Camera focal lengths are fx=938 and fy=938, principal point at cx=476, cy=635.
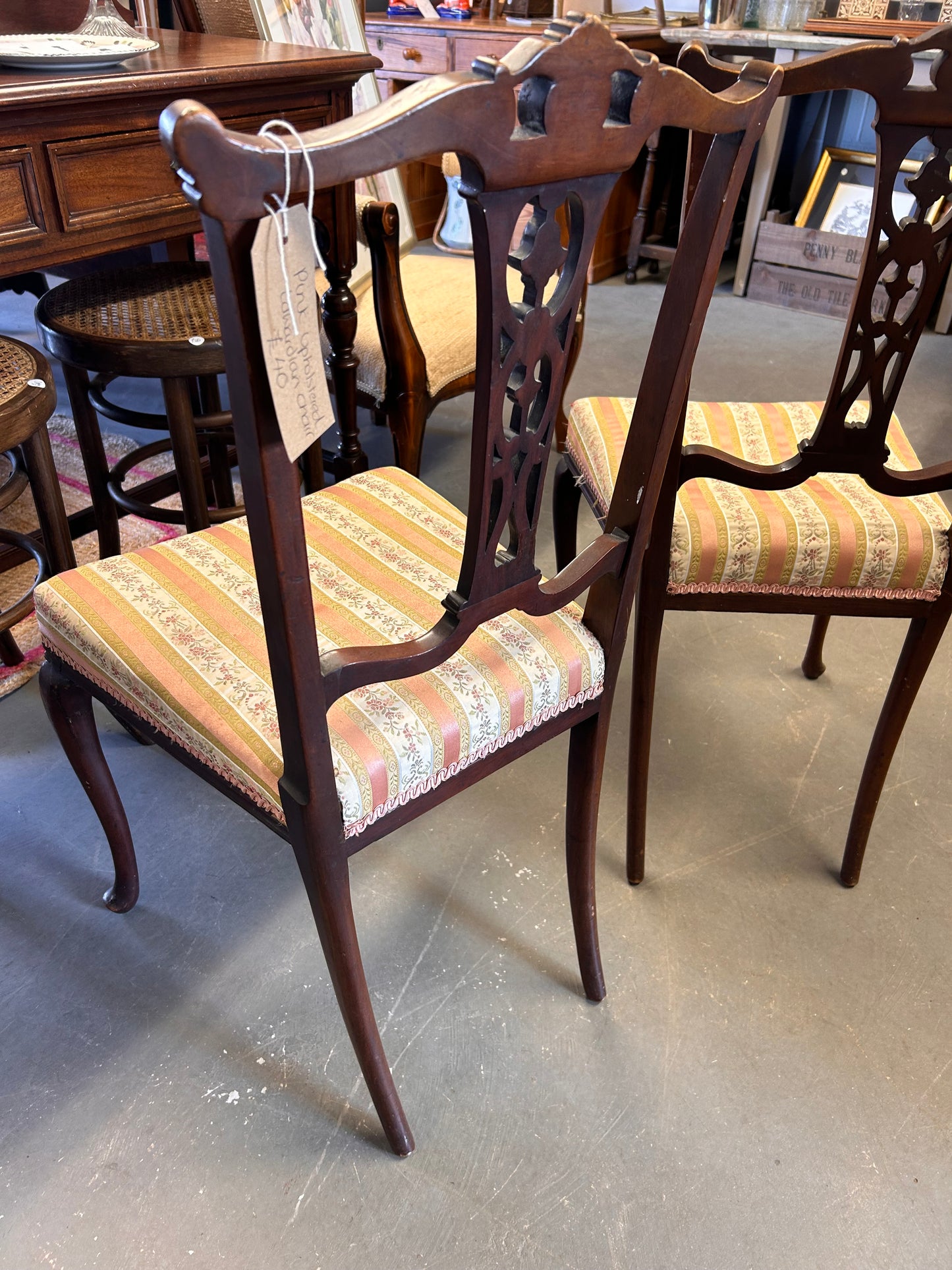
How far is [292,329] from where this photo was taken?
21.2 inches

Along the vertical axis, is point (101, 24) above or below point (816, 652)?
above

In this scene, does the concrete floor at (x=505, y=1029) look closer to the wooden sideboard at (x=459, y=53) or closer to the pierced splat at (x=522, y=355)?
the pierced splat at (x=522, y=355)

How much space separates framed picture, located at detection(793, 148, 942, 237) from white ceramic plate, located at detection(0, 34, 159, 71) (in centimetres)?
280

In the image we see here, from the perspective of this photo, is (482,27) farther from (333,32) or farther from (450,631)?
(450,631)

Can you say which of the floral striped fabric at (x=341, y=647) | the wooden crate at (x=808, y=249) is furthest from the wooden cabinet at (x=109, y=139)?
the wooden crate at (x=808, y=249)

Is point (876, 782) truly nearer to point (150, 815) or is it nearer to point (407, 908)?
point (407, 908)

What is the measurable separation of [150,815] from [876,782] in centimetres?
104

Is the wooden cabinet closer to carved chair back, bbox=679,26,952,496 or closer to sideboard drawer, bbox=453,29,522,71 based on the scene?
carved chair back, bbox=679,26,952,496

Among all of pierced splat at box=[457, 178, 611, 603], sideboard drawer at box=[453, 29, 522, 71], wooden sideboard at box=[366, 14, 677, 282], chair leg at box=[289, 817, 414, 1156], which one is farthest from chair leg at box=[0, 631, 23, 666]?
sideboard drawer at box=[453, 29, 522, 71]

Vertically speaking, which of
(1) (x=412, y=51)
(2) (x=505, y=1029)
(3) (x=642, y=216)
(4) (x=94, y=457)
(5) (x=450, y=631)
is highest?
(1) (x=412, y=51)

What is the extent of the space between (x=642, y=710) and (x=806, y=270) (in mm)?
2832

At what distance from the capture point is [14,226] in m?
1.09

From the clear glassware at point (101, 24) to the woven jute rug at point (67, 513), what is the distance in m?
0.75

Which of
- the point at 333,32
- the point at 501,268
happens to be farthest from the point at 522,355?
the point at 333,32
